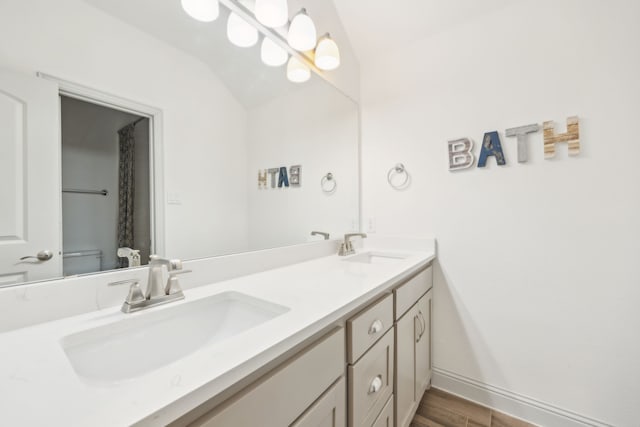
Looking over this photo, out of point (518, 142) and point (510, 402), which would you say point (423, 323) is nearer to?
point (510, 402)

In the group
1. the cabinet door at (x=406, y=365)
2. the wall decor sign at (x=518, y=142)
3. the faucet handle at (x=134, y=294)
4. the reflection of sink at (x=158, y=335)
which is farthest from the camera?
the wall decor sign at (x=518, y=142)

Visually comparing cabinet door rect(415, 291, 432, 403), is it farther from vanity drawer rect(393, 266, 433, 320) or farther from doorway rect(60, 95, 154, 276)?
doorway rect(60, 95, 154, 276)

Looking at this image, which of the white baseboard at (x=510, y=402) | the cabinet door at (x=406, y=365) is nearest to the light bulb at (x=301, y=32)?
the cabinet door at (x=406, y=365)

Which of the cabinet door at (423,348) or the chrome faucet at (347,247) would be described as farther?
the chrome faucet at (347,247)

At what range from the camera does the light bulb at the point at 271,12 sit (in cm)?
123

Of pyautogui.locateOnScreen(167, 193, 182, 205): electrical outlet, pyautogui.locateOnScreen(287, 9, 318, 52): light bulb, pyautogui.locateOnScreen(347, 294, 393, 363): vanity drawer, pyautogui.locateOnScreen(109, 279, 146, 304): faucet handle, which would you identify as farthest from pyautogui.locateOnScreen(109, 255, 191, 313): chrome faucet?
pyautogui.locateOnScreen(287, 9, 318, 52): light bulb

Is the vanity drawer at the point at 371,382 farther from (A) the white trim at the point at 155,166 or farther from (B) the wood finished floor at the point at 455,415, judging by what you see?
(A) the white trim at the point at 155,166

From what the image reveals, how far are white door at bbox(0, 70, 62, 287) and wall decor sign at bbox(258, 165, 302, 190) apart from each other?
2.34 feet

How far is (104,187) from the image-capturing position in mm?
783

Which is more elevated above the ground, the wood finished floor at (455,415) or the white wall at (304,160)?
the white wall at (304,160)

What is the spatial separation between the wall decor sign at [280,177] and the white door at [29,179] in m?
0.71

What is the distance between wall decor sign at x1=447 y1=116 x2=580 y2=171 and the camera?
1.23 m

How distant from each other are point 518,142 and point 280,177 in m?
1.23

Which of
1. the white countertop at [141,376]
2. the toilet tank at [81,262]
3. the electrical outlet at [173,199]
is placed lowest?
the white countertop at [141,376]
